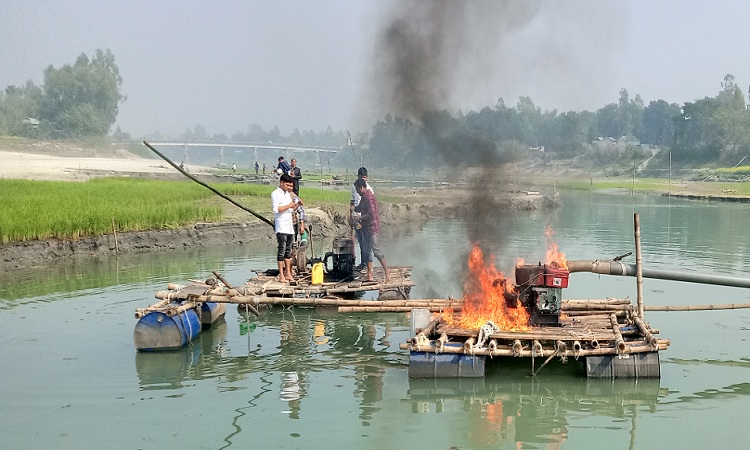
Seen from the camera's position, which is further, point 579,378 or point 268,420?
point 579,378

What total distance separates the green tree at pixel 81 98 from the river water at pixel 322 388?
78.3 m

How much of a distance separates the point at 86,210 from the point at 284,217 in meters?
11.4

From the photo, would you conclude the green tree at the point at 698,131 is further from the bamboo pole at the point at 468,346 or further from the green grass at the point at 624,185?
the bamboo pole at the point at 468,346

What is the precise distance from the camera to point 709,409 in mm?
8625

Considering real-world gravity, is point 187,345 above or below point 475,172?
below

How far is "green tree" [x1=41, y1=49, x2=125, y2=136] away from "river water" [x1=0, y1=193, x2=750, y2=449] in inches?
3082

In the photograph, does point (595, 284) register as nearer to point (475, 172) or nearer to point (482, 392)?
point (475, 172)

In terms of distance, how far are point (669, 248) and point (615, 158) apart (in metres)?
41.5

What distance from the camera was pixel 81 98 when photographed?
314 ft

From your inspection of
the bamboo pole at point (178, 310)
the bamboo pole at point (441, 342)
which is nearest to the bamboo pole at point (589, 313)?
the bamboo pole at point (441, 342)

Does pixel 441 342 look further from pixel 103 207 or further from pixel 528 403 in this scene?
pixel 103 207

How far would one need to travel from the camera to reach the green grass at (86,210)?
64.3 ft

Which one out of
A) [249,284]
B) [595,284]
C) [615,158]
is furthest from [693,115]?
[249,284]

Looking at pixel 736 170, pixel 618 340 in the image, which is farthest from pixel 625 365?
pixel 736 170
